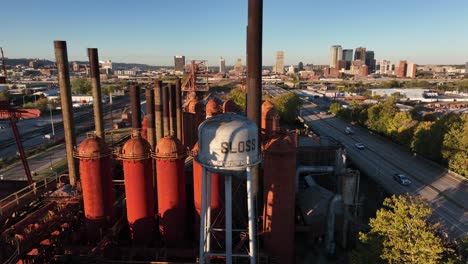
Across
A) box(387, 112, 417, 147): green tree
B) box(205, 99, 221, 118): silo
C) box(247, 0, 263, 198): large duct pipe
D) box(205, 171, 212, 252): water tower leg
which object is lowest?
box(387, 112, 417, 147): green tree

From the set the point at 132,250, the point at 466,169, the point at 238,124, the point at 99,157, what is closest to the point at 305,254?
the point at 132,250

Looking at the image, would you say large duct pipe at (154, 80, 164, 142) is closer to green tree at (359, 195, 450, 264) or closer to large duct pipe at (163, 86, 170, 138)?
large duct pipe at (163, 86, 170, 138)

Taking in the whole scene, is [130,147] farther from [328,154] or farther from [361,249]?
[328,154]

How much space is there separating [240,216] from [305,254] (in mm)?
6711

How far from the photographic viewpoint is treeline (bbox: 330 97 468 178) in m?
37.8

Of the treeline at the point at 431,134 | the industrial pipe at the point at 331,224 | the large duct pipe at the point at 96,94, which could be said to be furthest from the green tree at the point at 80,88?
the industrial pipe at the point at 331,224

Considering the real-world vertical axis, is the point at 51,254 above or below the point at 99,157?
below

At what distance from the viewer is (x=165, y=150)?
1928 centimetres

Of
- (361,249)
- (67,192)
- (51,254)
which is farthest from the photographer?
(67,192)

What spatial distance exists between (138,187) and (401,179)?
30.9 metres

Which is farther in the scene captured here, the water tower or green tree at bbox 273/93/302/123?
green tree at bbox 273/93/302/123

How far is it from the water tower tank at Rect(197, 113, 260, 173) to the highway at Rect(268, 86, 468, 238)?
2195 cm

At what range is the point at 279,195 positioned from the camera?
65.6ft

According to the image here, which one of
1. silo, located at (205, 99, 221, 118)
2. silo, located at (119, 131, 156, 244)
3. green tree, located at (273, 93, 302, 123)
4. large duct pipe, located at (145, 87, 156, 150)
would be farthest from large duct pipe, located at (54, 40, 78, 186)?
green tree, located at (273, 93, 302, 123)
